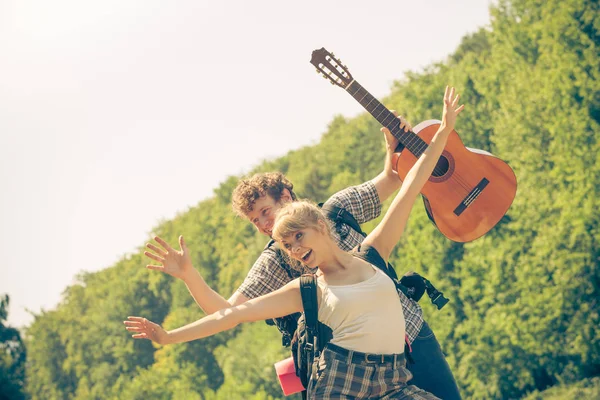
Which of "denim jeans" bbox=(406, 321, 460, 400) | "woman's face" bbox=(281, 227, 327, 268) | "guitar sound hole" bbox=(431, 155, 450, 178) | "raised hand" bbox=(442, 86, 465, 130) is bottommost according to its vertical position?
"denim jeans" bbox=(406, 321, 460, 400)

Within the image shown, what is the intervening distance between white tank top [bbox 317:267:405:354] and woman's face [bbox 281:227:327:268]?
122 millimetres

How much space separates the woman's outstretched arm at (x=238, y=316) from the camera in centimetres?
406

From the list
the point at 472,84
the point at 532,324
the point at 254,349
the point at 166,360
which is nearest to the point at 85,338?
the point at 166,360

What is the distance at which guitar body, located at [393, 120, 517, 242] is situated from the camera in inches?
231

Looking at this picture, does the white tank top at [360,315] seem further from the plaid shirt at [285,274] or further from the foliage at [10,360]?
the foliage at [10,360]

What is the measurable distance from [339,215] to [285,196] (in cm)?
33

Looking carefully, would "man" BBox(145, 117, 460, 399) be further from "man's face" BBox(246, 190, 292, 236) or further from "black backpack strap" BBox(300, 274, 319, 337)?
"black backpack strap" BBox(300, 274, 319, 337)

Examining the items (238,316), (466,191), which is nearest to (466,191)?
(466,191)

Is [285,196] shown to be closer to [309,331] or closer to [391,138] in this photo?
[391,138]

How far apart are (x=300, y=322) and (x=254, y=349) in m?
35.6

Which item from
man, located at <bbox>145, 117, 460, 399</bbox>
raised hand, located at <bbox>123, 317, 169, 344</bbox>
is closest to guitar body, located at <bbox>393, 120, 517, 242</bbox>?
man, located at <bbox>145, 117, 460, 399</bbox>

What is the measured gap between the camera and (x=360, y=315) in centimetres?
411

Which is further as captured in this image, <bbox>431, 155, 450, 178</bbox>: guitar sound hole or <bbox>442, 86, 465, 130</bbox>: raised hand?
<bbox>431, 155, 450, 178</bbox>: guitar sound hole

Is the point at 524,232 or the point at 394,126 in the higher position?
the point at 524,232
